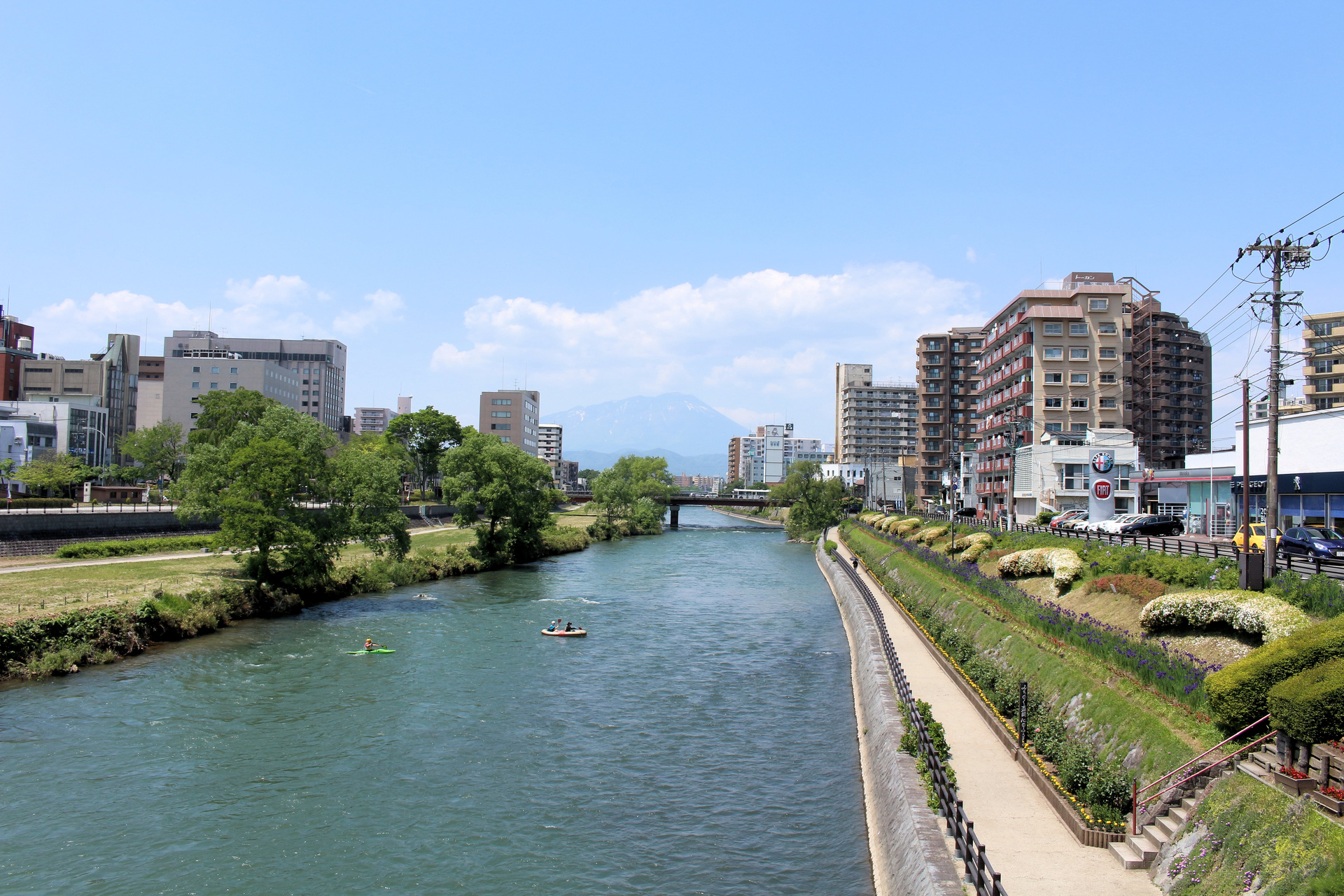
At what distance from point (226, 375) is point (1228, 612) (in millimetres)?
164690

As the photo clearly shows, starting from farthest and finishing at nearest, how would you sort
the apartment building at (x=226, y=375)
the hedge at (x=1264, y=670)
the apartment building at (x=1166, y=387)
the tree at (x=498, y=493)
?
the apartment building at (x=226, y=375)
the apartment building at (x=1166, y=387)
the tree at (x=498, y=493)
the hedge at (x=1264, y=670)

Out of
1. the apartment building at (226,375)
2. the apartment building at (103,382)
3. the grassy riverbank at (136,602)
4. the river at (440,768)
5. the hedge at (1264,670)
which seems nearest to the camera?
the hedge at (1264,670)

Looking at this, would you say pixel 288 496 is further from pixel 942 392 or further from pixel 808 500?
pixel 942 392

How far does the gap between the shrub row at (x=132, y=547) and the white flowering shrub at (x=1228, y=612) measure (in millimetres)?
45667

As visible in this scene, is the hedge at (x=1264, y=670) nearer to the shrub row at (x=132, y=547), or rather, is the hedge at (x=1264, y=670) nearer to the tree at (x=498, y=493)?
the shrub row at (x=132, y=547)

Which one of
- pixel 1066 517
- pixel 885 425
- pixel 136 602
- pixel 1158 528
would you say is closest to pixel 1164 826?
pixel 136 602

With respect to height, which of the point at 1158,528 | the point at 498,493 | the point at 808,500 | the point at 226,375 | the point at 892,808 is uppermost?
the point at 226,375

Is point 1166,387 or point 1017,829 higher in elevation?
point 1166,387

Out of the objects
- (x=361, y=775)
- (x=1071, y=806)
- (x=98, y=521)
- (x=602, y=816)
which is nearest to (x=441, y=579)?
(x=98, y=521)

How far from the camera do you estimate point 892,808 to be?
17844mm

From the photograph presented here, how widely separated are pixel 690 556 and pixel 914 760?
7215cm

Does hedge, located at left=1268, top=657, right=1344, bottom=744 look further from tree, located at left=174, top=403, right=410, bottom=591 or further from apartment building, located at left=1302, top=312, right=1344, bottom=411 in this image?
apartment building, located at left=1302, top=312, right=1344, bottom=411

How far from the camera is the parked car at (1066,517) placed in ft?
214

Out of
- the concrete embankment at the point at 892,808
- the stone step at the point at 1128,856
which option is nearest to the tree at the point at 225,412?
the concrete embankment at the point at 892,808
